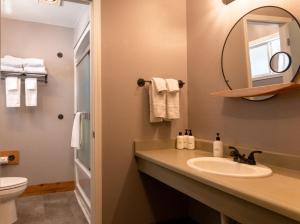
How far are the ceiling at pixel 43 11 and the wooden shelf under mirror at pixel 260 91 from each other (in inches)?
75.8

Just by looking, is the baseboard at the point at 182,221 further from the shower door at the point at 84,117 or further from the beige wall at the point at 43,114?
the beige wall at the point at 43,114

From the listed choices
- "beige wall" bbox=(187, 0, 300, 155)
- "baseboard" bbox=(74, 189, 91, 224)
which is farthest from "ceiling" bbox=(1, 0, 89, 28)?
"baseboard" bbox=(74, 189, 91, 224)

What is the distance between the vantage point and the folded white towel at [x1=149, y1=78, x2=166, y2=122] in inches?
74.0

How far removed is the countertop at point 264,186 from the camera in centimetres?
79

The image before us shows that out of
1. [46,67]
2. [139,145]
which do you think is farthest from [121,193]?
[46,67]

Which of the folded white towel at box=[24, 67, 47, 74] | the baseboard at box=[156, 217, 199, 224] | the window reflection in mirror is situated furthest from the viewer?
the folded white towel at box=[24, 67, 47, 74]

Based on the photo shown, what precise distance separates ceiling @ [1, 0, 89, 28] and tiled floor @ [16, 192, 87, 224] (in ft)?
7.52

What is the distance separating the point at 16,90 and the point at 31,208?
1426mm

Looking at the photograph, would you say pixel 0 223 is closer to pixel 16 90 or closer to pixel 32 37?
pixel 16 90

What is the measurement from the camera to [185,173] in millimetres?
1267

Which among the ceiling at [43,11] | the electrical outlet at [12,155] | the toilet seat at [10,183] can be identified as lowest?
the toilet seat at [10,183]

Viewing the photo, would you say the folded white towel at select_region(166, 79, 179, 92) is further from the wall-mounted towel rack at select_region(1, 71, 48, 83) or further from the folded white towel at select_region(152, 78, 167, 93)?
the wall-mounted towel rack at select_region(1, 71, 48, 83)

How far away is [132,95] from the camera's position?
6.35 feet

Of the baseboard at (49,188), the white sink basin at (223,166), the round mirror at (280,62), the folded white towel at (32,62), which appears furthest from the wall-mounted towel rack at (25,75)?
the round mirror at (280,62)
